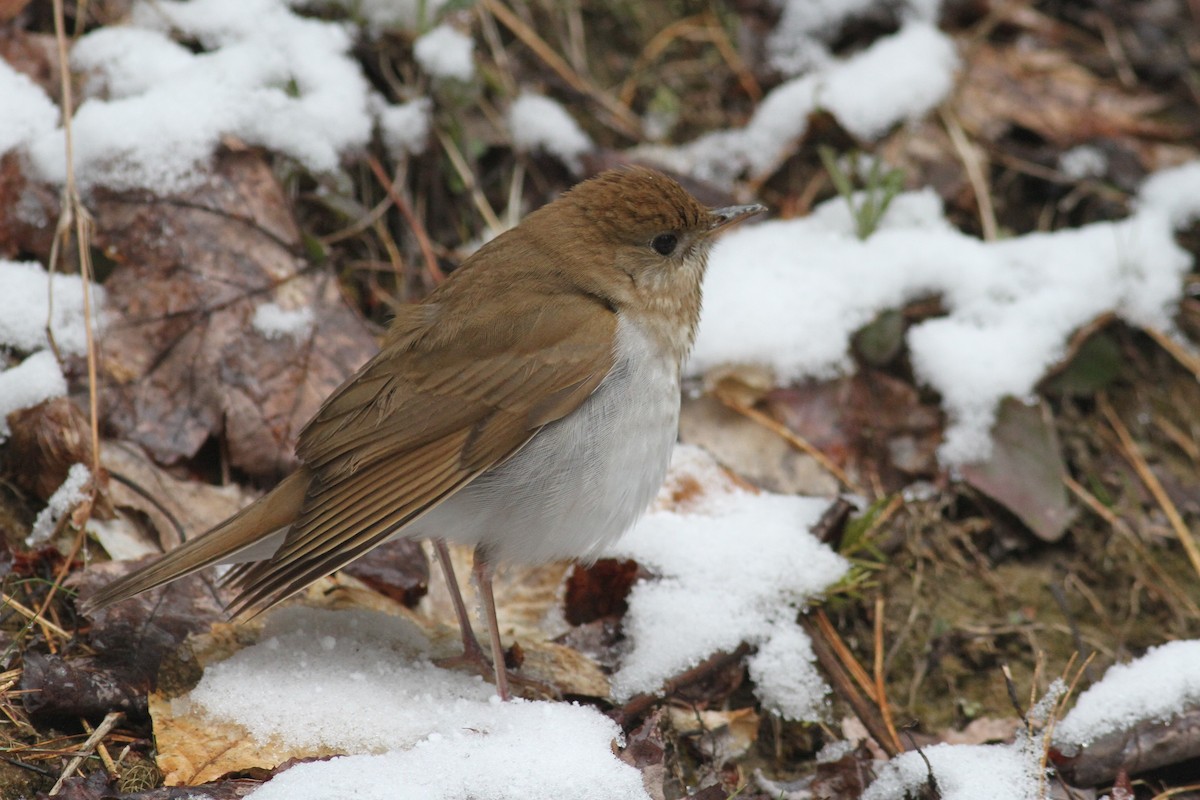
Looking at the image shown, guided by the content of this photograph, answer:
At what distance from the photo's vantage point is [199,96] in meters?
4.35

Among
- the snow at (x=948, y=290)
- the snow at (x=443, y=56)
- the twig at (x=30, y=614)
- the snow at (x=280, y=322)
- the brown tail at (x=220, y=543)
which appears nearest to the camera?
the brown tail at (x=220, y=543)

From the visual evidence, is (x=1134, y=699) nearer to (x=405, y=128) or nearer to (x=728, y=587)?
(x=728, y=587)

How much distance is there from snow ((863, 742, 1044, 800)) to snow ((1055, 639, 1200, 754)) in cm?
20

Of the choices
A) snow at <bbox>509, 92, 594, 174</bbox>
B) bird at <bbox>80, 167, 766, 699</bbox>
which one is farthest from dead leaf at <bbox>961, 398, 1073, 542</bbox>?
snow at <bbox>509, 92, 594, 174</bbox>

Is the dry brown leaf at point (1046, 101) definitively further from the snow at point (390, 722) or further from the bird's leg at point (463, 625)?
the snow at point (390, 722)

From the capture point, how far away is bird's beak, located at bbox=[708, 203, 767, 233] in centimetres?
361

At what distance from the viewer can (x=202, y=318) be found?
13.0 ft

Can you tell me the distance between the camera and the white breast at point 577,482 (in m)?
3.12

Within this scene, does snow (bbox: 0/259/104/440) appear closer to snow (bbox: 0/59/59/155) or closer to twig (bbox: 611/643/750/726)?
snow (bbox: 0/59/59/155)

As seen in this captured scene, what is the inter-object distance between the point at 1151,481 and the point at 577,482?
2.44 meters

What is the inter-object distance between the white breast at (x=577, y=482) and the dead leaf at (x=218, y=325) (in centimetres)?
90

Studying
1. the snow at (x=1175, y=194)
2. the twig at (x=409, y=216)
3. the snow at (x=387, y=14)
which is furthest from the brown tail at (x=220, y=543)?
the snow at (x=1175, y=194)

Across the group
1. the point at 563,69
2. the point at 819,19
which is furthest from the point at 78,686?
the point at 819,19

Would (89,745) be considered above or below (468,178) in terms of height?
below
